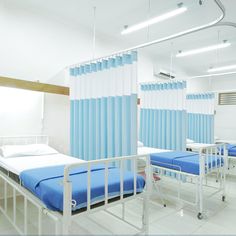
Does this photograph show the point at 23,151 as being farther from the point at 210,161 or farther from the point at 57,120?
the point at 210,161

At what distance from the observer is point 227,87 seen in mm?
7590

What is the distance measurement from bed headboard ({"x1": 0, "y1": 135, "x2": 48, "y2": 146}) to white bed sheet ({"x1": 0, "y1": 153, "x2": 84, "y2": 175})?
0.60 meters

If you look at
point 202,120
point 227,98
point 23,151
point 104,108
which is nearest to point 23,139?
point 23,151

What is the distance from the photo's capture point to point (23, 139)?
3.58 metres

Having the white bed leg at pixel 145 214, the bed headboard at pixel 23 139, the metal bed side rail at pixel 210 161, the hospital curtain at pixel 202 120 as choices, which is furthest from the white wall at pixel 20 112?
the hospital curtain at pixel 202 120

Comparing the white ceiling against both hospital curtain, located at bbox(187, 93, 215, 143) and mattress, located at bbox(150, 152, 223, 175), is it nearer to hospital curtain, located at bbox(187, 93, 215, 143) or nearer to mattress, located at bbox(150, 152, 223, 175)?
hospital curtain, located at bbox(187, 93, 215, 143)

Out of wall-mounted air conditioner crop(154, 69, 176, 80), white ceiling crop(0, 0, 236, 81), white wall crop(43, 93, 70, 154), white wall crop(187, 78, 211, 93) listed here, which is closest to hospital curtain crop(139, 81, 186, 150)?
white ceiling crop(0, 0, 236, 81)

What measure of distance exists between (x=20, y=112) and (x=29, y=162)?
1.17 meters

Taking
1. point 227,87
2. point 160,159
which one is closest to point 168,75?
point 227,87

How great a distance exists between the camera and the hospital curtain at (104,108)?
105 inches

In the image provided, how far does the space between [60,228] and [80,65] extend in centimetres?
235

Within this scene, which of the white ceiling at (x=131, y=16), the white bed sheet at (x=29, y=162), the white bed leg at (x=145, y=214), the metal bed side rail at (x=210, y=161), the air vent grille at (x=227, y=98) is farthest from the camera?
the air vent grille at (x=227, y=98)

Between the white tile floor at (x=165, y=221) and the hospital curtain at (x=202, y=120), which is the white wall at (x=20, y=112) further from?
the hospital curtain at (x=202, y=120)

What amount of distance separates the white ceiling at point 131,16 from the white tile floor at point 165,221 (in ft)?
8.21
